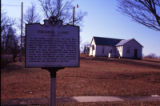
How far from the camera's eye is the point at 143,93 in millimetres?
8398

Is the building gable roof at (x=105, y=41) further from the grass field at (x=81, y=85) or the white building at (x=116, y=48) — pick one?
the grass field at (x=81, y=85)

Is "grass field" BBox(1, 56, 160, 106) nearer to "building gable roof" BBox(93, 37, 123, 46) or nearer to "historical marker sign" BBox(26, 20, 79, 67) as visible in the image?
"historical marker sign" BBox(26, 20, 79, 67)

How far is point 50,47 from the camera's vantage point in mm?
4273

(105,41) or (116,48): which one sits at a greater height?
(105,41)

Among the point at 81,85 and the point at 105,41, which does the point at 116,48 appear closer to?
the point at 105,41

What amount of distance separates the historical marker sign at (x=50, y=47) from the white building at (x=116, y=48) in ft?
128

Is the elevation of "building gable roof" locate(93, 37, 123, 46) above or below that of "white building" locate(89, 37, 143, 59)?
above

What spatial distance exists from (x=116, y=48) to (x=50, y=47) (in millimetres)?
42541

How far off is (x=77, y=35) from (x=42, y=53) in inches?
41.7

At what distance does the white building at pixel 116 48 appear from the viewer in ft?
140

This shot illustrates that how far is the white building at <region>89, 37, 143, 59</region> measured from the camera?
42562 millimetres

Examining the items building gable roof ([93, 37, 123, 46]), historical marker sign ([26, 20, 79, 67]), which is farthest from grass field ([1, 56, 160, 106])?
building gable roof ([93, 37, 123, 46])

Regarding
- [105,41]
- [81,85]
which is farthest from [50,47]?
[105,41]

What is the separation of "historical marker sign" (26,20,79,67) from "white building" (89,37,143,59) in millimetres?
39020
